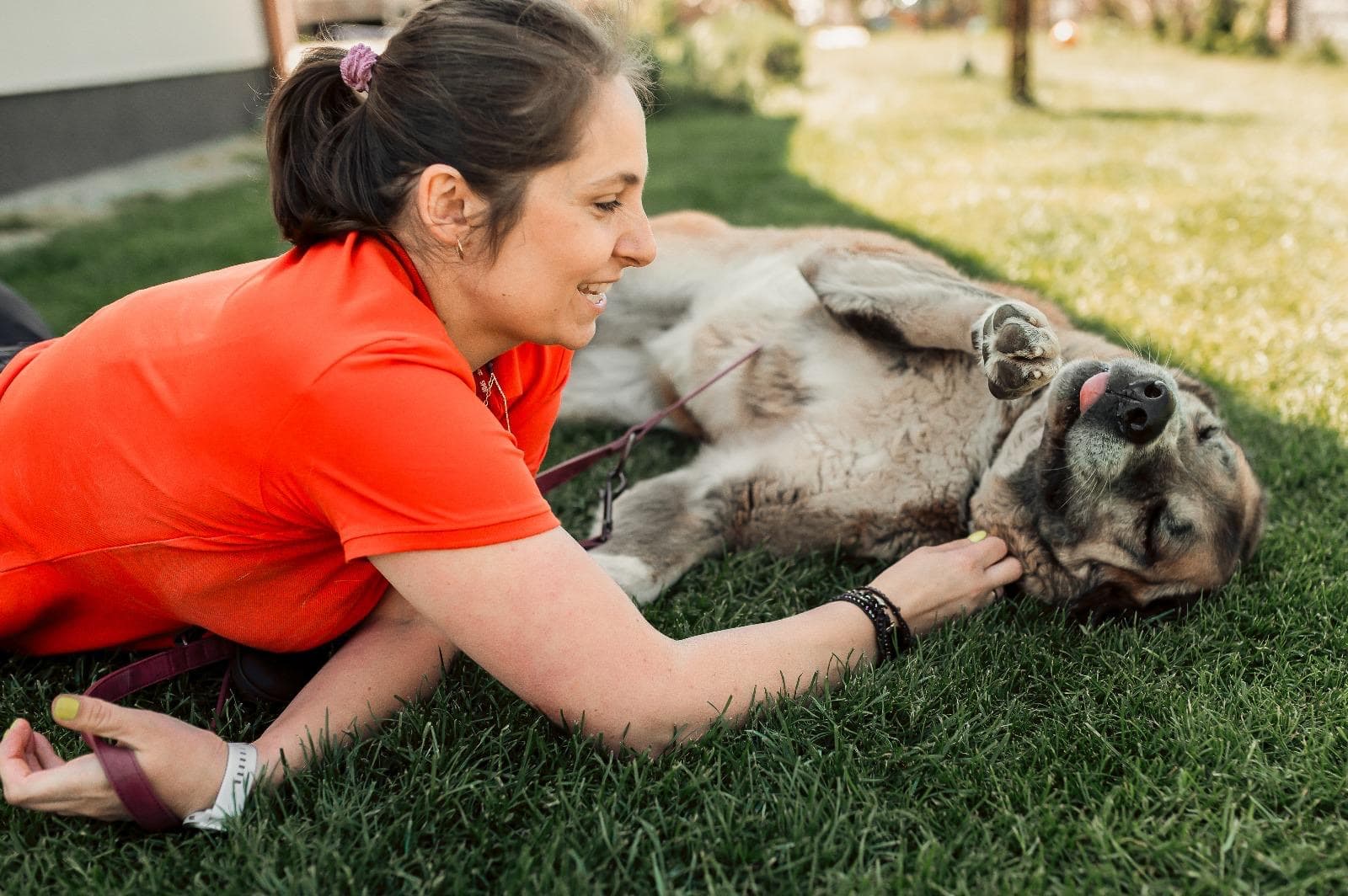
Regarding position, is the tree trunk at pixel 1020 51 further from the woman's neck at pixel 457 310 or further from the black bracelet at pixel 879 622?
the woman's neck at pixel 457 310

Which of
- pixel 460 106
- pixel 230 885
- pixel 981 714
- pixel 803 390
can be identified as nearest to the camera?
pixel 230 885

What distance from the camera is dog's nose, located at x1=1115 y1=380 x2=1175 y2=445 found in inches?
92.7

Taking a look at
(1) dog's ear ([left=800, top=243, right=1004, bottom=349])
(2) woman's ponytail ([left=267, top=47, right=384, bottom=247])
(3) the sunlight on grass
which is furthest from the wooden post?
(2) woman's ponytail ([left=267, top=47, right=384, bottom=247])

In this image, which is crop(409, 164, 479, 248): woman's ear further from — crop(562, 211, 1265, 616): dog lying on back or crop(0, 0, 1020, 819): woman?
crop(562, 211, 1265, 616): dog lying on back

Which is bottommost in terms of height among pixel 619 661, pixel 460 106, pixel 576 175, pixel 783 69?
pixel 783 69

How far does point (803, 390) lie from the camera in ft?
10.2

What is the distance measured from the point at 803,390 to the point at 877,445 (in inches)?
12.5

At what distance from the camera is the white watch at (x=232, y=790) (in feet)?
5.57

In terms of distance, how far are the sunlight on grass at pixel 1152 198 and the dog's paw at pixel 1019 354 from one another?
5.21ft

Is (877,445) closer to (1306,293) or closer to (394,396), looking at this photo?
(394,396)

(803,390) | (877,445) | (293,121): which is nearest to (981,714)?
(877,445)

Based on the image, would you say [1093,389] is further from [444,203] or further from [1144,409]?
[444,203]

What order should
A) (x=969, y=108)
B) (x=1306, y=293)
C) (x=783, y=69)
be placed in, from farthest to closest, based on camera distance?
(x=783, y=69), (x=969, y=108), (x=1306, y=293)

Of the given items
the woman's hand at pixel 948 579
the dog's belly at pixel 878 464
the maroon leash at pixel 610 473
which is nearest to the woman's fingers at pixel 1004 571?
the woman's hand at pixel 948 579
